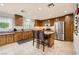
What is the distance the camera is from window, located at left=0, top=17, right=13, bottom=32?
6.60 m

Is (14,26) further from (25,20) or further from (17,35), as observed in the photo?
(25,20)

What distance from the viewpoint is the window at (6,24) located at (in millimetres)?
6605

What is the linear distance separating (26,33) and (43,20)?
2.83m

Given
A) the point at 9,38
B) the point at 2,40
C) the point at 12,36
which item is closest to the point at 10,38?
the point at 9,38

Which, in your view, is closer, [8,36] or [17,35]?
[8,36]

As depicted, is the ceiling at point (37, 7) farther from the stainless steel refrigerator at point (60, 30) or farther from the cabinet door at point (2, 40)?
the stainless steel refrigerator at point (60, 30)

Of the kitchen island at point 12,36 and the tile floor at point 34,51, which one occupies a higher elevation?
the kitchen island at point 12,36

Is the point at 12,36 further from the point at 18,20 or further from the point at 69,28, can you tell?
the point at 69,28

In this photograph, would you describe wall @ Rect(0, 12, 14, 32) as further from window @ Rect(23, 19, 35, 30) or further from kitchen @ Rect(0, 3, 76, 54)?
window @ Rect(23, 19, 35, 30)

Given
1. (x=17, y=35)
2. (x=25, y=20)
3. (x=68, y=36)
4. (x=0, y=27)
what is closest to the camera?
(x=0, y=27)

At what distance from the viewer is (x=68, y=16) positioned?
25.2 ft

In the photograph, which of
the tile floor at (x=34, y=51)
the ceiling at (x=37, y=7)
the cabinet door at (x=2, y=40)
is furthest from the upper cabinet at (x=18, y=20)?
the tile floor at (x=34, y=51)

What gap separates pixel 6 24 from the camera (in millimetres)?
6949

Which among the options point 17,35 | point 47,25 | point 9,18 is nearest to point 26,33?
point 17,35
